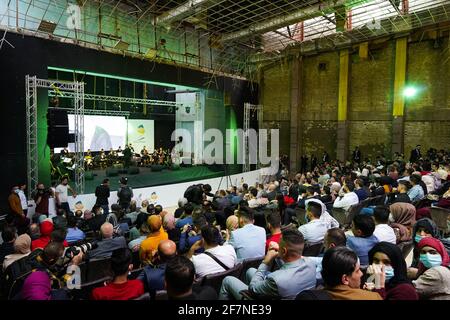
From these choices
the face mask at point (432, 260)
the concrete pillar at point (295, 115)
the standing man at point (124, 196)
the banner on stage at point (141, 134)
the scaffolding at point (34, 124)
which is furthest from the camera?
the concrete pillar at point (295, 115)

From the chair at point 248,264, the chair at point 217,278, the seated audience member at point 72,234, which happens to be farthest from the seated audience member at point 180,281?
the seated audience member at point 72,234

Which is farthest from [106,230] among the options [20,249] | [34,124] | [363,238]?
[34,124]

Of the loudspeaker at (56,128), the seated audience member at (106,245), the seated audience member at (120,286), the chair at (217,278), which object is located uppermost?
the loudspeaker at (56,128)

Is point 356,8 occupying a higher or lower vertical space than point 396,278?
higher

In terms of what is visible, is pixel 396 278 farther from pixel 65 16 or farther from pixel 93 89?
pixel 93 89

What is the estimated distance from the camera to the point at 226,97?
14930 mm

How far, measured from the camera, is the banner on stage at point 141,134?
16844mm

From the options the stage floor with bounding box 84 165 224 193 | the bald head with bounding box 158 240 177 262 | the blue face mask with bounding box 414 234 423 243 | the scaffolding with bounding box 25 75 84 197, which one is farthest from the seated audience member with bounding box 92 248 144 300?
the stage floor with bounding box 84 165 224 193

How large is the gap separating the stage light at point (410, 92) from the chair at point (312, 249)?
1286 centimetres

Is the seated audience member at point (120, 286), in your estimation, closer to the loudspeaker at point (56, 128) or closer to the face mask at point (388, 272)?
the face mask at point (388, 272)

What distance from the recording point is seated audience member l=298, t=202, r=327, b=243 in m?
3.91

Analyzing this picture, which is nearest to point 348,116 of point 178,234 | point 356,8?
point 356,8
